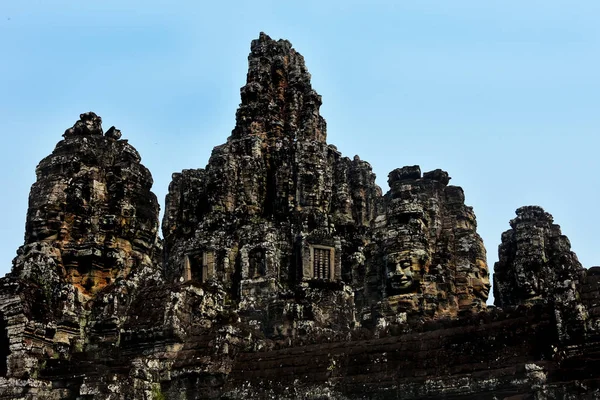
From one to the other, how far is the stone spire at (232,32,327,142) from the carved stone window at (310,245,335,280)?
8664 millimetres

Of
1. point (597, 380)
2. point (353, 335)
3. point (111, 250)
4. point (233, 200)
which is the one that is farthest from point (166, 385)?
point (233, 200)

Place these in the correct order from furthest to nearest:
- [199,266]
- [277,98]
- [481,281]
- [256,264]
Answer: [277,98], [199,266], [256,264], [481,281]

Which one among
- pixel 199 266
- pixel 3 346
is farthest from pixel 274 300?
pixel 3 346

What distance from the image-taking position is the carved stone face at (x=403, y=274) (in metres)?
29.8

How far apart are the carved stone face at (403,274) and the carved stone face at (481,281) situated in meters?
9.52

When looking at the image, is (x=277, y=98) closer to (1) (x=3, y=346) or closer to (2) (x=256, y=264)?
(2) (x=256, y=264)

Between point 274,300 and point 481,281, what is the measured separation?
37.2 ft

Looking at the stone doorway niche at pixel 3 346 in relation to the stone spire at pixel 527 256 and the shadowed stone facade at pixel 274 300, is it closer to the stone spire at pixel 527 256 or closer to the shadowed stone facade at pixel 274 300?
the shadowed stone facade at pixel 274 300

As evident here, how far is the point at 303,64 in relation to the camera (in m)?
60.2

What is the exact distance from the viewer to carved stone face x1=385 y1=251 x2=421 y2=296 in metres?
29.8

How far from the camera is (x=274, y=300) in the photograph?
44.4 meters

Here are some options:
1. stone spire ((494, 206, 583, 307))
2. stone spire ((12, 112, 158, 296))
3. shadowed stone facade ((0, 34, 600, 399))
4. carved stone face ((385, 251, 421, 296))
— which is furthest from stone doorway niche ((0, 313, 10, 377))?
stone spire ((494, 206, 583, 307))

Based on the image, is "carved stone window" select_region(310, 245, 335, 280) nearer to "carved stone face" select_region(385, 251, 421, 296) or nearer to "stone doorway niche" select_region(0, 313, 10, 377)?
"carved stone face" select_region(385, 251, 421, 296)

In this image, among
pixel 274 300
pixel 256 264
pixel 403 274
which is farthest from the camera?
pixel 256 264
